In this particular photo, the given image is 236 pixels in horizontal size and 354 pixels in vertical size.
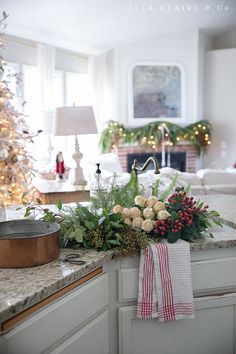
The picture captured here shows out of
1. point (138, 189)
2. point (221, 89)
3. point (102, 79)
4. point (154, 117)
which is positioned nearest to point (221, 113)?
point (221, 89)

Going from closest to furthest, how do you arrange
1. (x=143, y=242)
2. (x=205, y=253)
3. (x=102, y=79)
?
1. (x=143, y=242)
2. (x=205, y=253)
3. (x=102, y=79)

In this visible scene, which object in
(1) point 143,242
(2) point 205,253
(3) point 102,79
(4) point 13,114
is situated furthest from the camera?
(3) point 102,79

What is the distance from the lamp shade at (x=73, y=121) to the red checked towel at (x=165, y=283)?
2.41 m

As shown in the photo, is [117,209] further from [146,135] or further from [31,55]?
[146,135]

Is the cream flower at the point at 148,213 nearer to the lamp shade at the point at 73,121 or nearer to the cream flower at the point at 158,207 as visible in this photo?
the cream flower at the point at 158,207

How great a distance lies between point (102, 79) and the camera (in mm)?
8070

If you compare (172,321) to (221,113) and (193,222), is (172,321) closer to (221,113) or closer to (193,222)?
(193,222)

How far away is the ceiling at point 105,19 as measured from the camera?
213 inches

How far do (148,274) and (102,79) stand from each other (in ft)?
21.9

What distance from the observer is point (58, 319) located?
1.47 metres

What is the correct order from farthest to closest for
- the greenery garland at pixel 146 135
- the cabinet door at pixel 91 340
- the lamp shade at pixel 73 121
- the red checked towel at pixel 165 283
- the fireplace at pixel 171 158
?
the fireplace at pixel 171 158
the greenery garland at pixel 146 135
the lamp shade at pixel 73 121
the red checked towel at pixel 165 283
the cabinet door at pixel 91 340

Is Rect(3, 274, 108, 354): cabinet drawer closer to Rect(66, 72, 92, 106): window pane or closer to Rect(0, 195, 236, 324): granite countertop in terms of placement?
Rect(0, 195, 236, 324): granite countertop

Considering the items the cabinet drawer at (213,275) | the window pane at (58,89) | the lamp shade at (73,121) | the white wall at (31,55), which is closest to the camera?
the cabinet drawer at (213,275)

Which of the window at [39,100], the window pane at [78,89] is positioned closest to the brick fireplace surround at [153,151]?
the window at [39,100]
